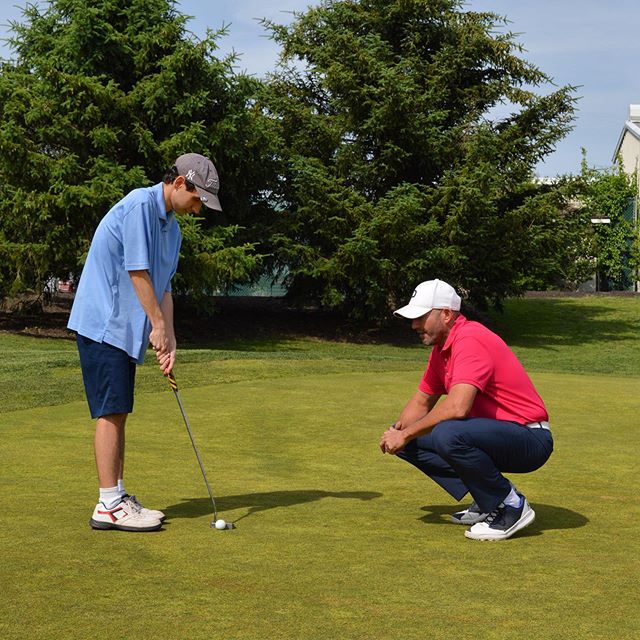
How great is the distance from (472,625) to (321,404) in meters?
7.18

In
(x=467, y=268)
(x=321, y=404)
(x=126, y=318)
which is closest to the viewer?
(x=126, y=318)

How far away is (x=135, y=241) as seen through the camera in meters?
5.44

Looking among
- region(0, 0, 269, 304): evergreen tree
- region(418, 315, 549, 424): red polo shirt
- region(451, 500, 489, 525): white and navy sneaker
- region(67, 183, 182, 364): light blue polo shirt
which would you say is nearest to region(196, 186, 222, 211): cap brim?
region(67, 183, 182, 364): light blue polo shirt

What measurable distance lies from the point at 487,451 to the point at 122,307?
202 centimetres

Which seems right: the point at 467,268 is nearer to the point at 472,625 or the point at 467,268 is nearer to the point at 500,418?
the point at 500,418

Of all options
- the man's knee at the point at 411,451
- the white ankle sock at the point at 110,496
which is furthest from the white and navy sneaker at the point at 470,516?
the white ankle sock at the point at 110,496

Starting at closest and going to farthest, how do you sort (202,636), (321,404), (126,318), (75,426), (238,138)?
(202,636) < (126,318) < (75,426) < (321,404) < (238,138)

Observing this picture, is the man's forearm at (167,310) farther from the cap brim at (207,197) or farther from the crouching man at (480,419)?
the crouching man at (480,419)

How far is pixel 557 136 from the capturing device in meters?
28.8

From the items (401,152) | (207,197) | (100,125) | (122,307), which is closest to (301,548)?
(122,307)

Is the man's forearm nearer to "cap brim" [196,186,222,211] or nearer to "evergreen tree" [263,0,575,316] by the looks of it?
"cap brim" [196,186,222,211]

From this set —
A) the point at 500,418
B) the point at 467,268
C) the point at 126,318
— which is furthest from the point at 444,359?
the point at 467,268

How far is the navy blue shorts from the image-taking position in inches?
217

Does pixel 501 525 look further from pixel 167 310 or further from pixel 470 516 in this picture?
pixel 167 310
